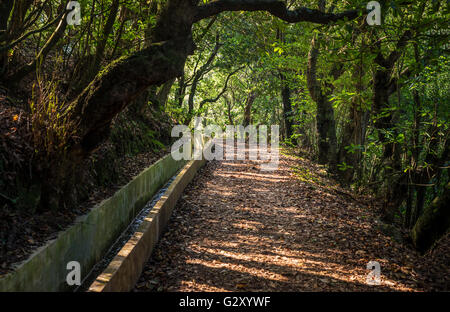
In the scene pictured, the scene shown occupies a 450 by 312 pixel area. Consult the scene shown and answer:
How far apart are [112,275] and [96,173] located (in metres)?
3.97

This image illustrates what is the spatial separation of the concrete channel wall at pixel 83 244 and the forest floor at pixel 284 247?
110 centimetres

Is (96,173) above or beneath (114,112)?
beneath

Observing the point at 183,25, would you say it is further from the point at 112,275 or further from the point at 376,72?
the point at 376,72

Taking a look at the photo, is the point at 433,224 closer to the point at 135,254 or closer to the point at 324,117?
the point at 135,254

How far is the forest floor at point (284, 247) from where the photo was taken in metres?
5.11

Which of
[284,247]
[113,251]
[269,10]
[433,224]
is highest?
[269,10]

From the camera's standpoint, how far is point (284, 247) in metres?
6.46

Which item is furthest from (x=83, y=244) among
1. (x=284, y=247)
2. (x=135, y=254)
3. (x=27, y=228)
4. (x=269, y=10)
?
(x=269, y=10)

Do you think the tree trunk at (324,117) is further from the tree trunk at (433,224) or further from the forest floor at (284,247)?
the tree trunk at (433,224)

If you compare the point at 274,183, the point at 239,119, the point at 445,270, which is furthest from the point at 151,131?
the point at 239,119

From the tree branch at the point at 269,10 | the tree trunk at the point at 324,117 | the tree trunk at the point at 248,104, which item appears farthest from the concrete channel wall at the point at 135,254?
the tree trunk at the point at 248,104

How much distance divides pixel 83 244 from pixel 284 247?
3.51 metres

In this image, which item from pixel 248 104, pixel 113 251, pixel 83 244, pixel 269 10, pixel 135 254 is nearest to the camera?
pixel 135 254

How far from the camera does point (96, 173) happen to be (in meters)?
7.66
